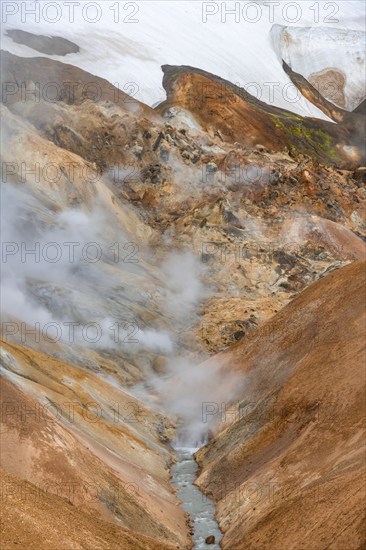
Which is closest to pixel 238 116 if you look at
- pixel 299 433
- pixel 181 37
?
pixel 181 37

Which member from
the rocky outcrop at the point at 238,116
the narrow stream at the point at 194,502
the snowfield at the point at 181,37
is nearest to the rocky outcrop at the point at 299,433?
the narrow stream at the point at 194,502

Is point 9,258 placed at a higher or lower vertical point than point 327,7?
lower

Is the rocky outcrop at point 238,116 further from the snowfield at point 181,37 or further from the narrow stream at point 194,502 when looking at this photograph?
the narrow stream at point 194,502

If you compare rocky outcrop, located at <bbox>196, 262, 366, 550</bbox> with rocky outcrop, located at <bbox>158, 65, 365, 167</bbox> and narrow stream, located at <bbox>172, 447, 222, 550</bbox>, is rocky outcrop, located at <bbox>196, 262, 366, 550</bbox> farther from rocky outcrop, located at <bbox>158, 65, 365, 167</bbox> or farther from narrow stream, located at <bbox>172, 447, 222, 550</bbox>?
rocky outcrop, located at <bbox>158, 65, 365, 167</bbox>

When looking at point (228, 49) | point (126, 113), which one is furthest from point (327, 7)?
point (126, 113)

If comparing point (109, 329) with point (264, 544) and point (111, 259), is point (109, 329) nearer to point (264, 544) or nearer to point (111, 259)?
point (111, 259)

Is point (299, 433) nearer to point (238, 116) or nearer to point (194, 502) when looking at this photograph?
point (194, 502)
